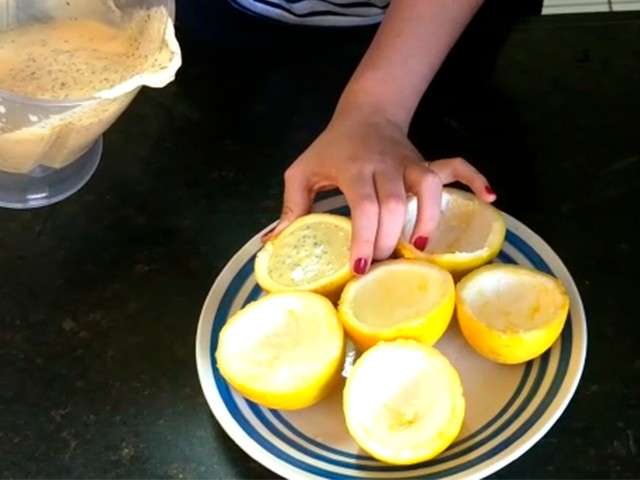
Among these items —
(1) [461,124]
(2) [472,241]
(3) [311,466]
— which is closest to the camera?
(3) [311,466]

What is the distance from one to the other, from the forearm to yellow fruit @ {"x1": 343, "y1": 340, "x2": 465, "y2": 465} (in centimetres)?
25

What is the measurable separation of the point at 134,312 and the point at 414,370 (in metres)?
0.26

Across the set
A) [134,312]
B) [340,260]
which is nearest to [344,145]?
[340,260]

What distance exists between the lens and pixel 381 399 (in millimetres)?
672

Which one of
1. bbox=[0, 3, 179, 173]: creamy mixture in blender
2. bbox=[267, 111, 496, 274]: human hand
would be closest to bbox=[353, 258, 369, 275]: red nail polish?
bbox=[267, 111, 496, 274]: human hand

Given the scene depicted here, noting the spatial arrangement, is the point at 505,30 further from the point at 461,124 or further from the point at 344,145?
the point at 344,145

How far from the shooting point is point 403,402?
667 millimetres

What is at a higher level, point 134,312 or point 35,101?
point 35,101

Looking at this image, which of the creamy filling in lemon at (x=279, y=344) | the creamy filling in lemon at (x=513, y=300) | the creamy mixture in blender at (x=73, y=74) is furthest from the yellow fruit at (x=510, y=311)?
the creamy mixture in blender at (x=73, y=74)

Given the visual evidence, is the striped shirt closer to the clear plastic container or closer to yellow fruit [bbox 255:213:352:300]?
the clear plastic container

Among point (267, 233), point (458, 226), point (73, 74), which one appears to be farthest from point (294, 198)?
point (73, 74)

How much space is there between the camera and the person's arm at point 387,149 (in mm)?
757

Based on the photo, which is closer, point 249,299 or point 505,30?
point 249,299

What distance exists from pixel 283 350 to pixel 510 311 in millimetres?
170
